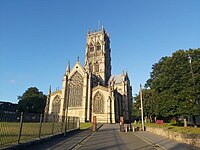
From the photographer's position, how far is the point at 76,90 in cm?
5709

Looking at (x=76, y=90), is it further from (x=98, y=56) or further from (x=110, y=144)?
(x=110, y=144)

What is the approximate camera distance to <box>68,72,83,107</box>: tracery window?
55.4 meters

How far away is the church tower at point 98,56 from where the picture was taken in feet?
242

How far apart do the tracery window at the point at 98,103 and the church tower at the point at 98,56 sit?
1600 centimetres

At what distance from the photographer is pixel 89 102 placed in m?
53.1

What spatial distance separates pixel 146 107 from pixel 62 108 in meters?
26.9

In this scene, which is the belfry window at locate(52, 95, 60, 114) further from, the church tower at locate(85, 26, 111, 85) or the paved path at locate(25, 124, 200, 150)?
the paved path at locate(25, 124, 200, 150)

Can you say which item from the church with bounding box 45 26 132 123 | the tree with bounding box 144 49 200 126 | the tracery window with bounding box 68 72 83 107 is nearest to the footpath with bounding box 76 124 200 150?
the tree with bounding box 144 49 200 126

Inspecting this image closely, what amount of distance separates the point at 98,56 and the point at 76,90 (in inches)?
971

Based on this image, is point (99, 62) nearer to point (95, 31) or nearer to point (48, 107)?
point (95, 31)

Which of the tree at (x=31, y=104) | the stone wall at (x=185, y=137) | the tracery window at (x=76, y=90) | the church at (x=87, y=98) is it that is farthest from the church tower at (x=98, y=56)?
the stone wall at (x=185, y=137)

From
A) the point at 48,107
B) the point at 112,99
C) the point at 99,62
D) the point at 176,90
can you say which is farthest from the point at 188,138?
the point at 99,62

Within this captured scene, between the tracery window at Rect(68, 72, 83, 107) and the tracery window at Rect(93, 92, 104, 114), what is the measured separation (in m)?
4.87

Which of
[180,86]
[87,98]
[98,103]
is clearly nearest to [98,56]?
[87,98]
